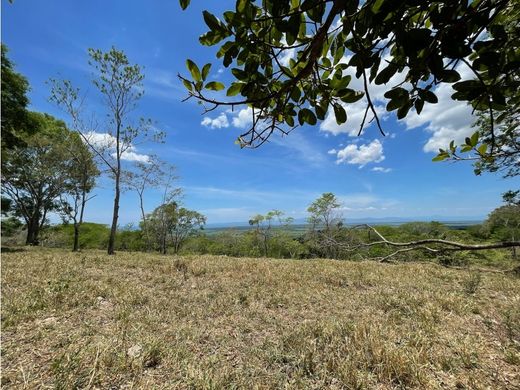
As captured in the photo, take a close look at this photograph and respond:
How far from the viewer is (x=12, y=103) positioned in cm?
888

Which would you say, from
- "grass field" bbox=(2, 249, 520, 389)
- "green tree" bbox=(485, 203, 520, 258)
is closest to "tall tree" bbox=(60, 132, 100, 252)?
"grass field" bbox=(2, 249, 520, 389)

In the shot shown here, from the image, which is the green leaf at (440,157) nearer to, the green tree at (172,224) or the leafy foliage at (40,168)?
the leafy foliage at (40,168)

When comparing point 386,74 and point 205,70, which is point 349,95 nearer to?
point 386,74

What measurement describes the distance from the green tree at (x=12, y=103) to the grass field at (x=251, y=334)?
6.89 meters

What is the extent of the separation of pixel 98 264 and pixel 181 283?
9.70 ft

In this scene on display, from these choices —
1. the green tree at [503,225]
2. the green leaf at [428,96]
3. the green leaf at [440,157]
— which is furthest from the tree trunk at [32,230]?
the green tree at [503,225]

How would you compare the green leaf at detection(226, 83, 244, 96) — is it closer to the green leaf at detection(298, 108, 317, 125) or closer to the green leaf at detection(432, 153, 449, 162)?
the green leaf at detection(298, 108, 317, 125)

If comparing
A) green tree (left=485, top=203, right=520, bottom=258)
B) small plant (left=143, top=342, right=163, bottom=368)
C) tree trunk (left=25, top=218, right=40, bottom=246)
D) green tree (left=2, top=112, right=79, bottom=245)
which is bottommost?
small plant (left=143, top=342, right=163, bottom=368)

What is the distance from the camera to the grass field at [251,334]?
2.09 m

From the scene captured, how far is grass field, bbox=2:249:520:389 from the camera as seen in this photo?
6.86ft

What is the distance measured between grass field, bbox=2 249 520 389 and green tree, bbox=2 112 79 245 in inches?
489

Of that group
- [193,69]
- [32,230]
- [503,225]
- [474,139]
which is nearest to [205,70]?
[193,69]

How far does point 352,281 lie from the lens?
5.69m

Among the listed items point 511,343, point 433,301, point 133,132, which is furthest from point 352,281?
point 133,132
